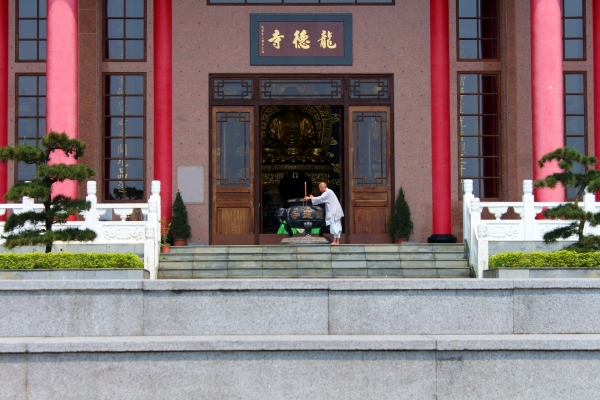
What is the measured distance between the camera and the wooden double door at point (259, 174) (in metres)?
18.4

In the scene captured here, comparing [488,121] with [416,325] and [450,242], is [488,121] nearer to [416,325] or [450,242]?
[450,242]

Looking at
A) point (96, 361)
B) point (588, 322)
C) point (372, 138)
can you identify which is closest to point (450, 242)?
point (372, 138)

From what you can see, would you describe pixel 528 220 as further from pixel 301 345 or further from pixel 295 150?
pixel 295 150

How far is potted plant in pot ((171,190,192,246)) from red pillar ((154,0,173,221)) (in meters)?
0.24

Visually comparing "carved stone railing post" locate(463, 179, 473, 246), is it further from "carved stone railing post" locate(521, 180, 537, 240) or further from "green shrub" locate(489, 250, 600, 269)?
"green shrub" locate(489, 250, 600, 269)

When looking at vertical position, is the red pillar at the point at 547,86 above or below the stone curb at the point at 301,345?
above

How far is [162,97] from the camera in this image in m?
18.0

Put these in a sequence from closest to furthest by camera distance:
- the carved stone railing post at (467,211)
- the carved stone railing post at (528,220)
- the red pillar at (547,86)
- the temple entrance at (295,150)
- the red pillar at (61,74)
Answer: the carved stone railing post at (528,220), the carved stone railing post at (467,211), the red pillar at (547,86), the red pillar at (61,74), the temple entrance at (295,150)

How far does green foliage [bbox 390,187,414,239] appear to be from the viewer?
59.1ft

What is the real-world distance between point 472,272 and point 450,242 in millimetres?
2898

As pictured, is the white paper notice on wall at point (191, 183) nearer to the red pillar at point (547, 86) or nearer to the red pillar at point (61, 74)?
the red pillar at point (61, 74)

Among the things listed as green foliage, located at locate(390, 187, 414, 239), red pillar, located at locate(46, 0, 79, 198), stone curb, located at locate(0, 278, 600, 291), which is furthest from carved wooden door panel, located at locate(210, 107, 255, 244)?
stone curb, located at locate(0, 278, 600, 291)

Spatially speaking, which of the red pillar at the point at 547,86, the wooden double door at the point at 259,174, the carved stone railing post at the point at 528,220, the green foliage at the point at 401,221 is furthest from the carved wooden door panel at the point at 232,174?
the carved stone railing post at the point at 528,220

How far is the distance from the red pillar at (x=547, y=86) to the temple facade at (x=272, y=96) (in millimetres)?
2023
